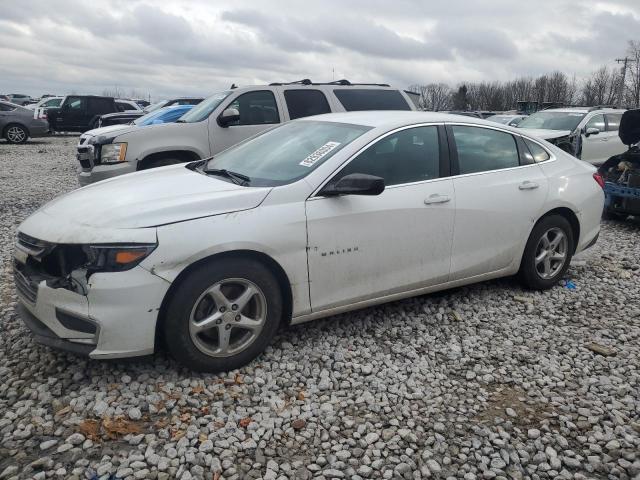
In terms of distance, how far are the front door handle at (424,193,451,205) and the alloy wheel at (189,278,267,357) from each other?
56.6 inches

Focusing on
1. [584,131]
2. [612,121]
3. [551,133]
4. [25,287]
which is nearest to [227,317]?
[25,287]

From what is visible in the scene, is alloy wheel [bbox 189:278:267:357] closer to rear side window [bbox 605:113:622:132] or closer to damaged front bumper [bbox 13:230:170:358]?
damaged front bumper [bbox 13:230:170:358]

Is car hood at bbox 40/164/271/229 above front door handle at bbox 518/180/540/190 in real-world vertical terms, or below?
above

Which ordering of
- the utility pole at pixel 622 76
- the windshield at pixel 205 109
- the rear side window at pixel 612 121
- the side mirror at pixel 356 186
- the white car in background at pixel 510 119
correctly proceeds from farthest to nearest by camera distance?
the utility pole at pixel 622 76, the white car in background at pixel 510 119, the rear side window at pixel 612 121, the windshield at pixel 205 109, the side mirror at pixel 356 186

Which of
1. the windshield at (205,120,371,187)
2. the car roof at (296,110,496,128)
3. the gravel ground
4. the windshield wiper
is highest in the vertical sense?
the car roof at (296,110,496,128)

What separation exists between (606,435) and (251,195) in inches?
96.0

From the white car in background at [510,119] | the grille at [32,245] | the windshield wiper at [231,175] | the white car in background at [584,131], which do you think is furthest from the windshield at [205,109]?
the white car in background at [510,119]

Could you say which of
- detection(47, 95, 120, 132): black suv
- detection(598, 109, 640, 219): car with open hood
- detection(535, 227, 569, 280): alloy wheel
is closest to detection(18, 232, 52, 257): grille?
detection(535, 227, 569, 280): alloy wheel

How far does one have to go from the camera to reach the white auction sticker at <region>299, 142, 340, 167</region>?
371 centimetres

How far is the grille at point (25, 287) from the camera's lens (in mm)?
3172

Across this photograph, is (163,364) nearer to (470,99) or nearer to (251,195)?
(251,195)

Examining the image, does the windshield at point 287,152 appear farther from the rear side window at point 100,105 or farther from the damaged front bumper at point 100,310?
the rear side window at point 100,105

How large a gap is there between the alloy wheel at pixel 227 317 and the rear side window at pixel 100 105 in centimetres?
2132

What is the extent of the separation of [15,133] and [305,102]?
15.8m
